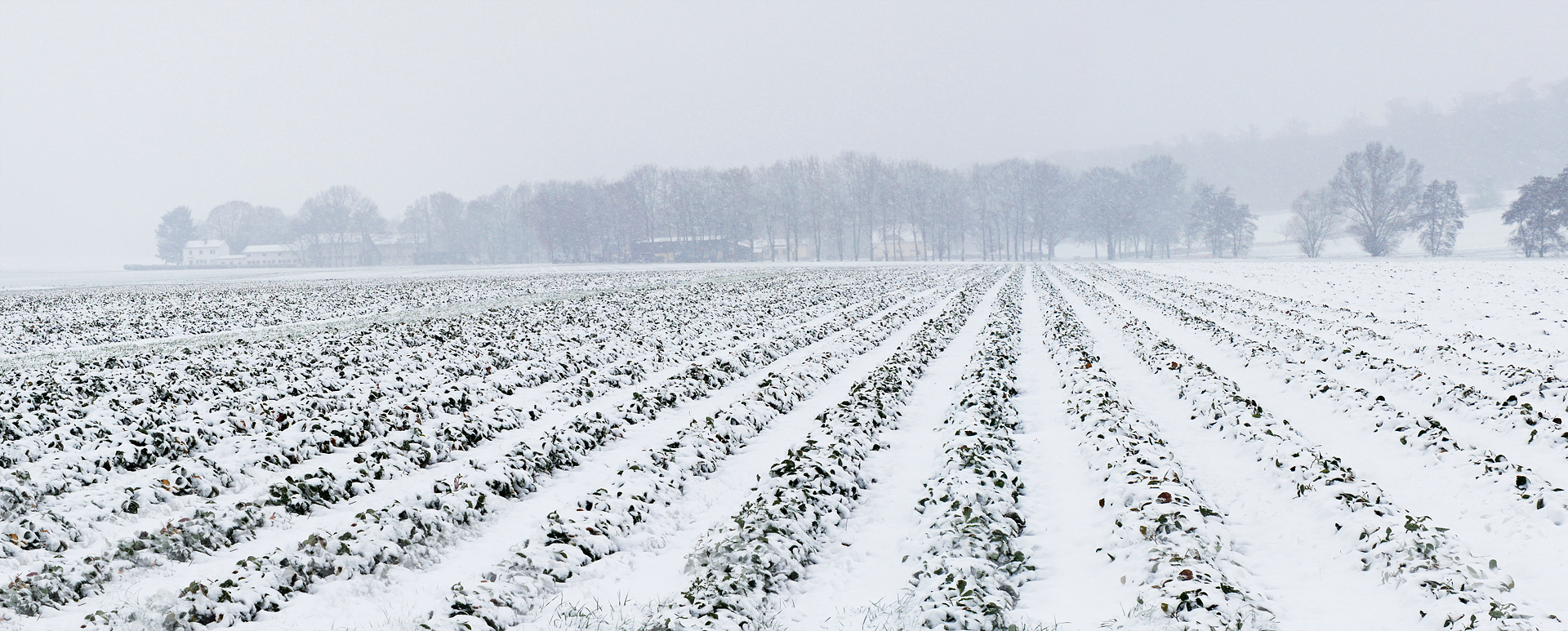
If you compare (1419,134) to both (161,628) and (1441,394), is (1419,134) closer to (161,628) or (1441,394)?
(1441,394)

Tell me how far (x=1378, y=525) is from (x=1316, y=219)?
344ft

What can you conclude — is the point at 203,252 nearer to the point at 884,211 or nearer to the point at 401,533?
the point at 884,211

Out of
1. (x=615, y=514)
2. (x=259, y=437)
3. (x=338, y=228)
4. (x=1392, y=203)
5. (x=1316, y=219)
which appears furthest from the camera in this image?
→ (x=338, y=228)

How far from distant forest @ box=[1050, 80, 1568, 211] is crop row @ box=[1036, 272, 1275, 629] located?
498 ft

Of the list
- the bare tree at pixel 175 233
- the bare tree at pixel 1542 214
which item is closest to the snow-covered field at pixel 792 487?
the bare tree at pixel 1542 214

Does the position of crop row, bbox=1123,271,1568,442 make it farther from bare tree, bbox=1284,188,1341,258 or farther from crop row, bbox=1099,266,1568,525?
bare tree, bbox=1284,188,1341,258

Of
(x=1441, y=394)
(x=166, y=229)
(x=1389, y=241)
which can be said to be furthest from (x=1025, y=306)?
(x=166, y=229)

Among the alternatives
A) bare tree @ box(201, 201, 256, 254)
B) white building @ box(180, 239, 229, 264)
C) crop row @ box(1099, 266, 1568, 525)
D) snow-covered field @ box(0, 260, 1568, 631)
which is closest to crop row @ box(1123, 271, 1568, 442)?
snow-covered field @ box(0, 260, 1568, 631)

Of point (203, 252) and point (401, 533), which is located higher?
point (203, 252)

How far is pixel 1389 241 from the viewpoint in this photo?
84.0 meters

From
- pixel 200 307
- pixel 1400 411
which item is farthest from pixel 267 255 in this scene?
pixel 1400 411

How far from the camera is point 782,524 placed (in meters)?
5.90

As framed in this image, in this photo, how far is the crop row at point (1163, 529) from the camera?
4.57 meters

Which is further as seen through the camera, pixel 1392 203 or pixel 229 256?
pixel 229 256
